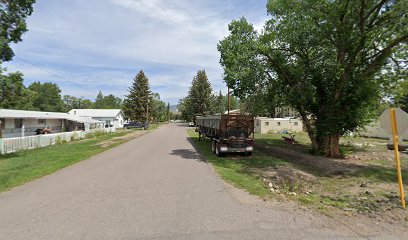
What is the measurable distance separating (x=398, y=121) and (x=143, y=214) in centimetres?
674

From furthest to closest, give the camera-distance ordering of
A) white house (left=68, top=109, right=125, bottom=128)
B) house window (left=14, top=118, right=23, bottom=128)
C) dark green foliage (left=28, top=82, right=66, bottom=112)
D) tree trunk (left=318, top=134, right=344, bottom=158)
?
1. dark green foliage (left=28, top=82, right=66, bottom=112)
2. white house (left=68, top=109, right=125, bottom=128)
3. house window (left=14, top=118, right=23, bottom=128)
4. tree trunk (left=318, top=134, right=344, bottom=158)

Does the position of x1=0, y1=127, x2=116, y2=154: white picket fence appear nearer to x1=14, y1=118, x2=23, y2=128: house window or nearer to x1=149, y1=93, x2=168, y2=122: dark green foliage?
x1=14, y1=118, x2=23, y2=128: house window

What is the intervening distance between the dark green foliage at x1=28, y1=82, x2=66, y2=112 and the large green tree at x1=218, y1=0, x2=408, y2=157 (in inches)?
3316

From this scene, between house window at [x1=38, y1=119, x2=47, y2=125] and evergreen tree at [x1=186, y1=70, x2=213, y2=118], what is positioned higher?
evergreen tree at [x1=186, y1=70, x2=213, y2=118]

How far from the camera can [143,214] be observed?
590 centimetres

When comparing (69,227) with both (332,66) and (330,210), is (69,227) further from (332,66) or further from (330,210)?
(332,66)

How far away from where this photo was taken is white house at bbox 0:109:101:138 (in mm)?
27323

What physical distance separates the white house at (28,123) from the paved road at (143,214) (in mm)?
19722

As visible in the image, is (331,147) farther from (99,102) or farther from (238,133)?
(99,102)

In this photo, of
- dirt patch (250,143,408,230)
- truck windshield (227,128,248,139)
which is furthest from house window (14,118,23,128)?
dirt patch (250,143,408,230)

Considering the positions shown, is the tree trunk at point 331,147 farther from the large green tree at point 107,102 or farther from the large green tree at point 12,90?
the large green tree at point 107,102

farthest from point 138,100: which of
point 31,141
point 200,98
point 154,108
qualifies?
point 31,141

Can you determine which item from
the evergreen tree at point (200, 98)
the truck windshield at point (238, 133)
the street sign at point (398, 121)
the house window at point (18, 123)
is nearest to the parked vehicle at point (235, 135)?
the truck windshield at point (238, 133)

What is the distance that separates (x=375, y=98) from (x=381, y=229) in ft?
44.6
